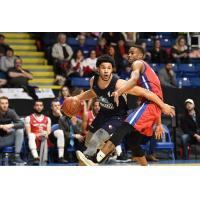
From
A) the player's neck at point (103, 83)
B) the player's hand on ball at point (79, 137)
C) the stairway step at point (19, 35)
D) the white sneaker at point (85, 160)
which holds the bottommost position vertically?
the white sneaker at point (85, 160)

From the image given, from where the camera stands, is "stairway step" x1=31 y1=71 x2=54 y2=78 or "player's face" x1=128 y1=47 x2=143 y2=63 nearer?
"player's face" x1=128 y1=47 x2=143 y2=63

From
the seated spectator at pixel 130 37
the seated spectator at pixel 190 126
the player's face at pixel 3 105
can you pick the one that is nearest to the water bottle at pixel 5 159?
the player's face at pixel 3 105

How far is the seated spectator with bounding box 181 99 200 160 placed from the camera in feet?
37.5

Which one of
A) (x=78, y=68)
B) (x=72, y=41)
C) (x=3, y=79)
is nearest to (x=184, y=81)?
(x=78, y=68)

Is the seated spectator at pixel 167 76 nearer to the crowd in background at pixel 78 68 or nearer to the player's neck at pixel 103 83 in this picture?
the crowd in background at pixel 78 68

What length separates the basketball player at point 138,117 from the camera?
9.05 meters

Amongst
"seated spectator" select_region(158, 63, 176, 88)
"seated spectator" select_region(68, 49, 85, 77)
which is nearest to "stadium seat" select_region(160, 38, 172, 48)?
"seated spectator" select_region(158, 63, 176, 88)

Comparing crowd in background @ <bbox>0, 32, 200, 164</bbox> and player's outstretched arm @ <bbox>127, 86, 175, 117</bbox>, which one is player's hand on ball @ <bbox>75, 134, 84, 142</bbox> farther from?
player's outstretched arm @ <bbox>127, 86, 175, 117</bbox>

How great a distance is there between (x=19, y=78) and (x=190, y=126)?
3.10 meters

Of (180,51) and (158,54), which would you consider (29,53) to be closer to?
(158,54)

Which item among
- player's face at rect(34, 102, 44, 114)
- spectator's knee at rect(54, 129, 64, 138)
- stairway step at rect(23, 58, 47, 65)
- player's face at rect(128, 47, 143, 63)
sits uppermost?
player's face at rect(128, 47, 143, 63)

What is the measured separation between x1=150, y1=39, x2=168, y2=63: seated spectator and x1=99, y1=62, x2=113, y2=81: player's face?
3768mm

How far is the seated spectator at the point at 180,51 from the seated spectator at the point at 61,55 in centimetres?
212
